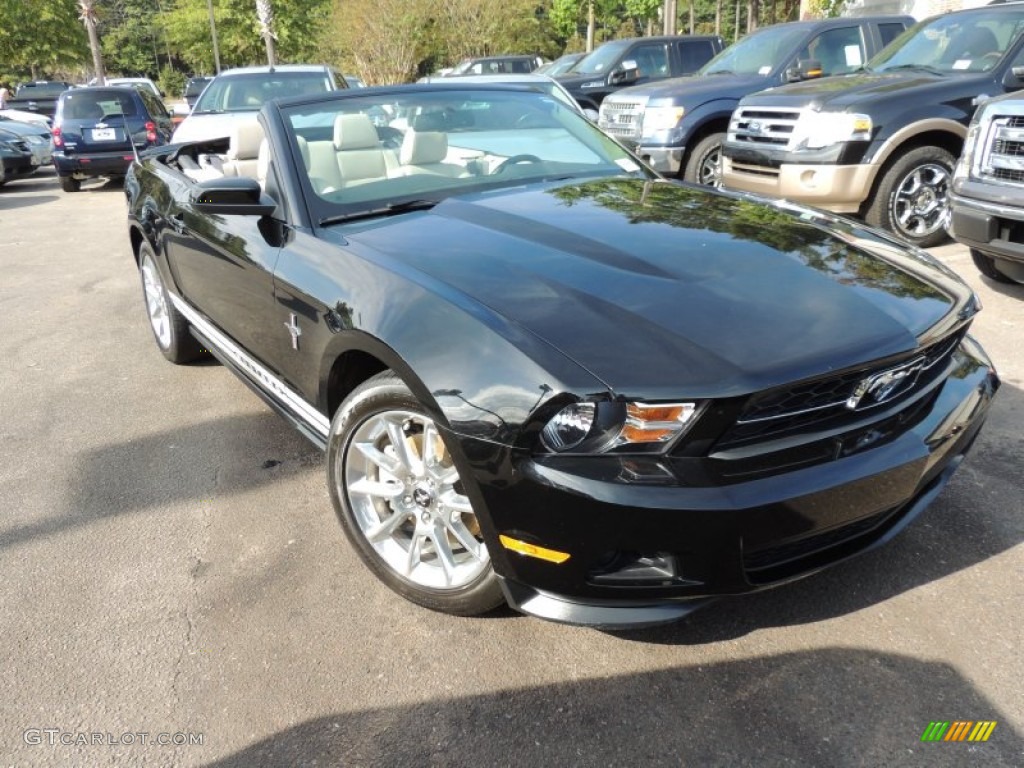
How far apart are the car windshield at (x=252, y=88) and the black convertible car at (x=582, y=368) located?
7921mm

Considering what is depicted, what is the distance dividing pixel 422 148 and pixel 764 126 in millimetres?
4691

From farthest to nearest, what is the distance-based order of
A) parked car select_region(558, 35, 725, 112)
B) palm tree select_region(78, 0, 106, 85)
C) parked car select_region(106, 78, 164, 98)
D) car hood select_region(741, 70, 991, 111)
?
palm tree select_region(78, 0, 106, 85) < parked car select_region(106, 78, 164, 98) < parked car select_region(558, 35, 725, 112) < car hood select_region(741, 70, 991, 111)

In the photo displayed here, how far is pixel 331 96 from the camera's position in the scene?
3.80 metres

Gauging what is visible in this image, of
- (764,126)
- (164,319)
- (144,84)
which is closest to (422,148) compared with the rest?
(164,319)

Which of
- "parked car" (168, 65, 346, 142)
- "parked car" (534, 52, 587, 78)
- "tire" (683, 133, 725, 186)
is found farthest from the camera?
"parked car" (534, 52, 587, 78)

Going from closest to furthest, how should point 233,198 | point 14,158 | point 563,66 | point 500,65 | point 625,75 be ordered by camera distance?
point 233,198, point 625,75, point 14,158, point 563,66, point 500,65

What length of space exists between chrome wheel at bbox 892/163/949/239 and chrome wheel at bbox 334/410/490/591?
18.1ft

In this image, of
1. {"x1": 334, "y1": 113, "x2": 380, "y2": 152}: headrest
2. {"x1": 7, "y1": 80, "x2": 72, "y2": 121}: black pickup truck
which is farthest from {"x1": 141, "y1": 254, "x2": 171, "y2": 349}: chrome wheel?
{"x1": 7, "y1": 80, "x2": 72, "y2": 121}: black pickup truck

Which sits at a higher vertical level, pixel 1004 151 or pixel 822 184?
pixel 1004 151

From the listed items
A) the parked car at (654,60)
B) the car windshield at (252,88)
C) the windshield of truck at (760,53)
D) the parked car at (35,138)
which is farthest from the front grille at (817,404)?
the parked car at (35,138)

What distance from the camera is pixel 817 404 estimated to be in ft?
7.28

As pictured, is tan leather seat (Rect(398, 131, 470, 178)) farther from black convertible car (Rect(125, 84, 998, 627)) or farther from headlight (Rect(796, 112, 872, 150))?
headlight (Rect(796, 112, 872, 150))

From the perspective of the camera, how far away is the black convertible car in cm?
210

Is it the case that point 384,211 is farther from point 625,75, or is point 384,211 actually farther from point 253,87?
point 625,75
